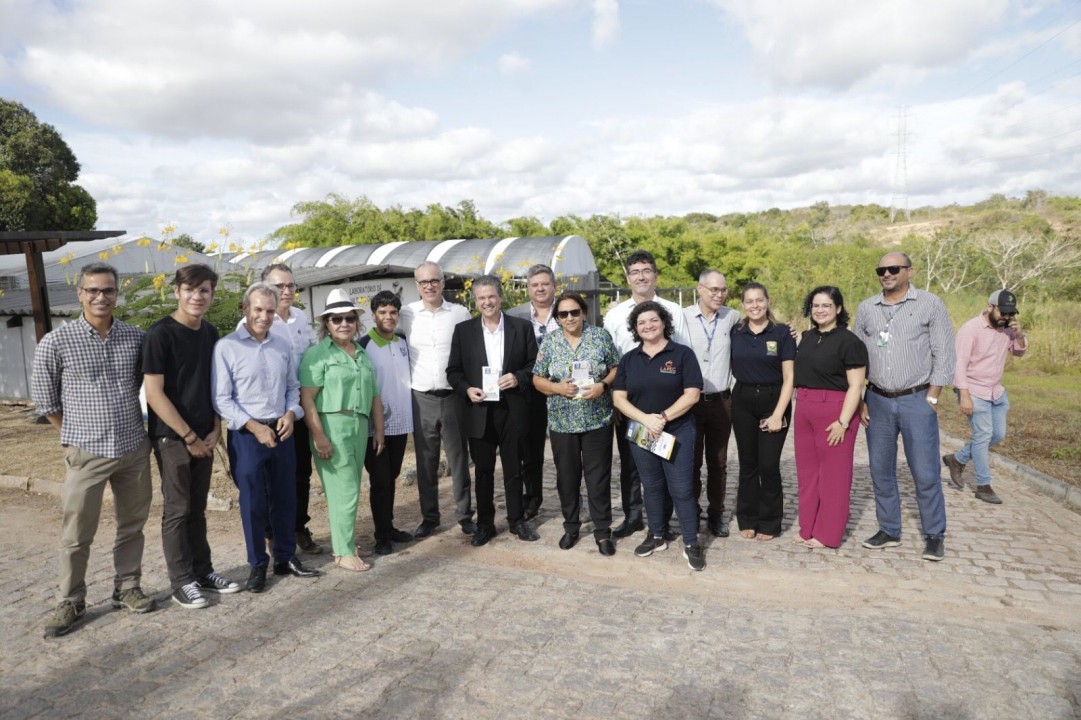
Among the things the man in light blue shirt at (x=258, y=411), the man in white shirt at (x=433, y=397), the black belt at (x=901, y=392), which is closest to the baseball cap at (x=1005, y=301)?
the black belt at (x=901, y=392)

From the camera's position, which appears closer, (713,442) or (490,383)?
(490,383)

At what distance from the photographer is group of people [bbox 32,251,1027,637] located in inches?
165

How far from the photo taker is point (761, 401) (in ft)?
17.3

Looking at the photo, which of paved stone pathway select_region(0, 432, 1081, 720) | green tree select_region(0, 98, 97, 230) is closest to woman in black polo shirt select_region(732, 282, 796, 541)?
paved stone pathway select_region(0, 432, 1081, 720)

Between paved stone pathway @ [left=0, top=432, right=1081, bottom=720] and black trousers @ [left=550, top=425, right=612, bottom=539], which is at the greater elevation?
black trousers @ [left=550, top=425, right=612, bottom=539]

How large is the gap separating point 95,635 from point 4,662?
1.38 feet

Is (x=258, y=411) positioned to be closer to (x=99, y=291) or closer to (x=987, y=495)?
(x=99, y=291)

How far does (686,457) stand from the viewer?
502cm

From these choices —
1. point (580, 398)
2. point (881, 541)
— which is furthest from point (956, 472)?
point (580, 398)

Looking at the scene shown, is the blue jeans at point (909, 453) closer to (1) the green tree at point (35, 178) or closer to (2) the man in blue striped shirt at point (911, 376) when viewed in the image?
(2) the man in blue striped shirt at point (911, 376)

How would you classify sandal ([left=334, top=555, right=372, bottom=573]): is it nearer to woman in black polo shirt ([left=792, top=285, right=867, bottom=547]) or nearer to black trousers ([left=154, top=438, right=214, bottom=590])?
black trousers ([left=154, top=438, right=214, bottom=590])

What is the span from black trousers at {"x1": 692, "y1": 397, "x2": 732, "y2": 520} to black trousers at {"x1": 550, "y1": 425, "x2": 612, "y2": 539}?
0.70 m

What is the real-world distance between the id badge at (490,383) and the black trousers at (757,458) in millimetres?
1795

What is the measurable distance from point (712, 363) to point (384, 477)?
8.70 feet
